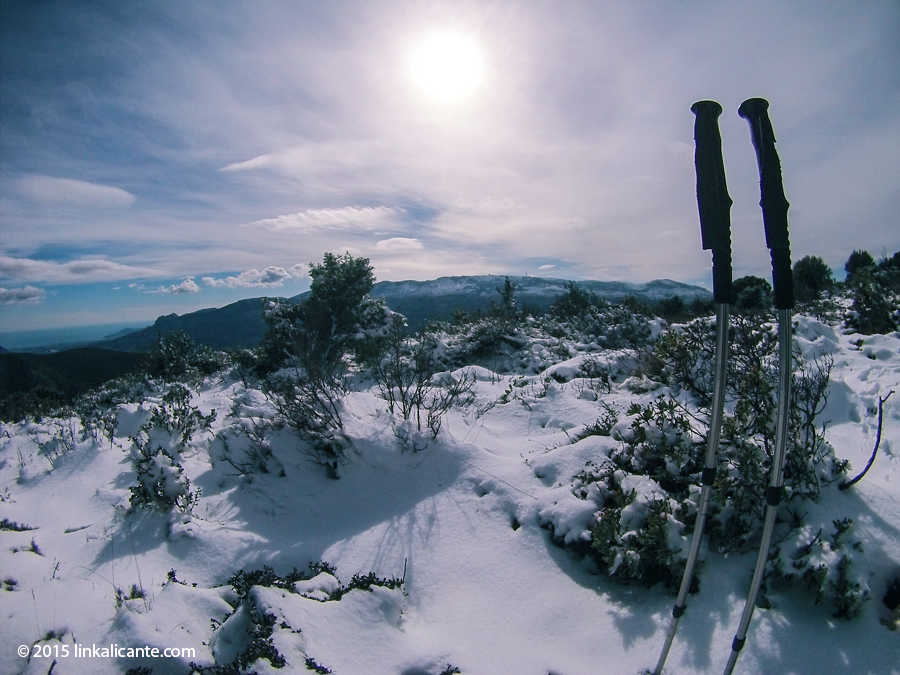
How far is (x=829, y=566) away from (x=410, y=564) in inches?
121

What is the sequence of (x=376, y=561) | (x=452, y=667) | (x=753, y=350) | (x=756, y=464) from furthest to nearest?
1. (x=753, y=350)
2. (x=376, y=561)
3. (x=756, y=464)
4. (x=452, y=667)

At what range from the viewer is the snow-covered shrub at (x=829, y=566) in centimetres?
250

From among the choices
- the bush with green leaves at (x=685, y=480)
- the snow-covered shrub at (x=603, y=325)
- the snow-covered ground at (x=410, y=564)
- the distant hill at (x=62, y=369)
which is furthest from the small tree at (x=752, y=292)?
the distant hill at (x=62, y=369)

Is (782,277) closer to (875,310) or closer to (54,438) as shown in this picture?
(875,310)

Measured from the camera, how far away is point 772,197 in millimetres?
1856

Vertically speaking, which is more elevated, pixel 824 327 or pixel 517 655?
pixel 824 327

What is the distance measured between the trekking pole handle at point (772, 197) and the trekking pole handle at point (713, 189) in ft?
0.45

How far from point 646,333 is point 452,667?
34.4 feet

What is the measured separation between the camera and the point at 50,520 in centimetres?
498

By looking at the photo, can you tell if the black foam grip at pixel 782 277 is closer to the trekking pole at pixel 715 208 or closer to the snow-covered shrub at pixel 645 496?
the trekking pole at pixel 715 208

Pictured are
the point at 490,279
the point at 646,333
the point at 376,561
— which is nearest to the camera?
the point at 376,561

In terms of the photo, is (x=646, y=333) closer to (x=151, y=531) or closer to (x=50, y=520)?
(x=151, y=531)

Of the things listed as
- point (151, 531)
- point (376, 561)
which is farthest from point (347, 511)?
point (151, 531)

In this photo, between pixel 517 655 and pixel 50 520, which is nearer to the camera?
pixel 517 655
